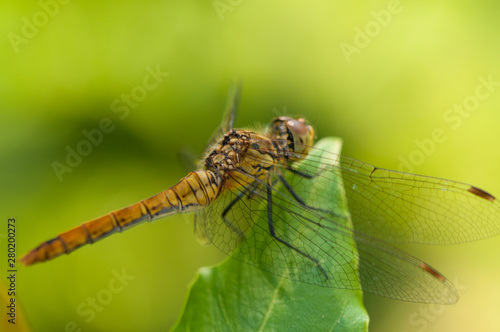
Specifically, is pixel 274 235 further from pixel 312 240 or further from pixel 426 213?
pixel 426 213

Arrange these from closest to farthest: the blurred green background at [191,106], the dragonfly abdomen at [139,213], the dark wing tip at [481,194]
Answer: the dragonfly abdomen at [139,213] < the dark wing tip at [481,194] < the blurred green background at [191,106]

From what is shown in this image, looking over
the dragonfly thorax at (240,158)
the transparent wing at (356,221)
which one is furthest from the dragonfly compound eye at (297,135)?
the transparent wing at (356,221)

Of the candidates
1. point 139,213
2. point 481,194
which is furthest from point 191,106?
point 481,194

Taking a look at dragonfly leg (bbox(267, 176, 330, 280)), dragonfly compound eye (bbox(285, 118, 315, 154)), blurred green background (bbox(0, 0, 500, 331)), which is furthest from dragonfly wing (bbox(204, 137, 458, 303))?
blurred green background (bbox(0, 0, 500, 331))

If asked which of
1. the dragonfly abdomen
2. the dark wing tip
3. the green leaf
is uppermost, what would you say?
the dragonfly abdomen

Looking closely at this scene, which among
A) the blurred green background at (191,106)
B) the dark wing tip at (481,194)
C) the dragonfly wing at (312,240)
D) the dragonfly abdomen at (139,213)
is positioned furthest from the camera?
the blurred green background at (191,106)

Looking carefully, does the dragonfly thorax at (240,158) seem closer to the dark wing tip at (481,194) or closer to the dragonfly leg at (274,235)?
the dragonfly leg at (274,235)

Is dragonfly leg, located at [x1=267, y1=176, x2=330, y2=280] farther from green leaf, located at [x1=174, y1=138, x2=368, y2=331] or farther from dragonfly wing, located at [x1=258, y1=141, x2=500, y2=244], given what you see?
dragonfly wing, located at [x1=258, y1=141, x2=500, y2=244]
